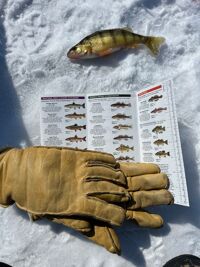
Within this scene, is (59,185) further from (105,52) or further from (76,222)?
(105,52)

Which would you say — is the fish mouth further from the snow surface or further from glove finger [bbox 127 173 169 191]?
glove finger [bbox 127 173 169 191]

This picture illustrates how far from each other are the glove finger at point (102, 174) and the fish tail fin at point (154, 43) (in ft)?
2.64

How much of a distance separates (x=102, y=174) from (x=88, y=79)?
2.13 feet

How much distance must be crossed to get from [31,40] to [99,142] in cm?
72

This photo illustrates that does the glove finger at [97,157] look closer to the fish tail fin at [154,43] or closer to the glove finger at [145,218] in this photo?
the glove finger at [145,218]

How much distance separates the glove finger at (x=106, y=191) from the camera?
1.95 metres

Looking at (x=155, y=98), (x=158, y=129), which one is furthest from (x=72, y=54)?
(x=158, y=129)

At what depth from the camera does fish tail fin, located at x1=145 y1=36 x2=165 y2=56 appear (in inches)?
93.7

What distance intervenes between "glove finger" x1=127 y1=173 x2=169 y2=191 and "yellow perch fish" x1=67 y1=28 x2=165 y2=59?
753 millimetres

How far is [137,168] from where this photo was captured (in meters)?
2.11

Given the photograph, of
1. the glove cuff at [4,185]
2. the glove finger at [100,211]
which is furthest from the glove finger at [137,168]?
the glove cuff at [4,185]

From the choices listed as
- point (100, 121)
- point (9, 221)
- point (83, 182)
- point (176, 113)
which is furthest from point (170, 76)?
point (9, 221)

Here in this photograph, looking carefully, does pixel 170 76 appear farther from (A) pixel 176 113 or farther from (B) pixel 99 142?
(B) pixel 99 142

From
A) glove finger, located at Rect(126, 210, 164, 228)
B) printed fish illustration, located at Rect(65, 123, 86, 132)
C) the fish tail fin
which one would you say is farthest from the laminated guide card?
the fish tail fin
